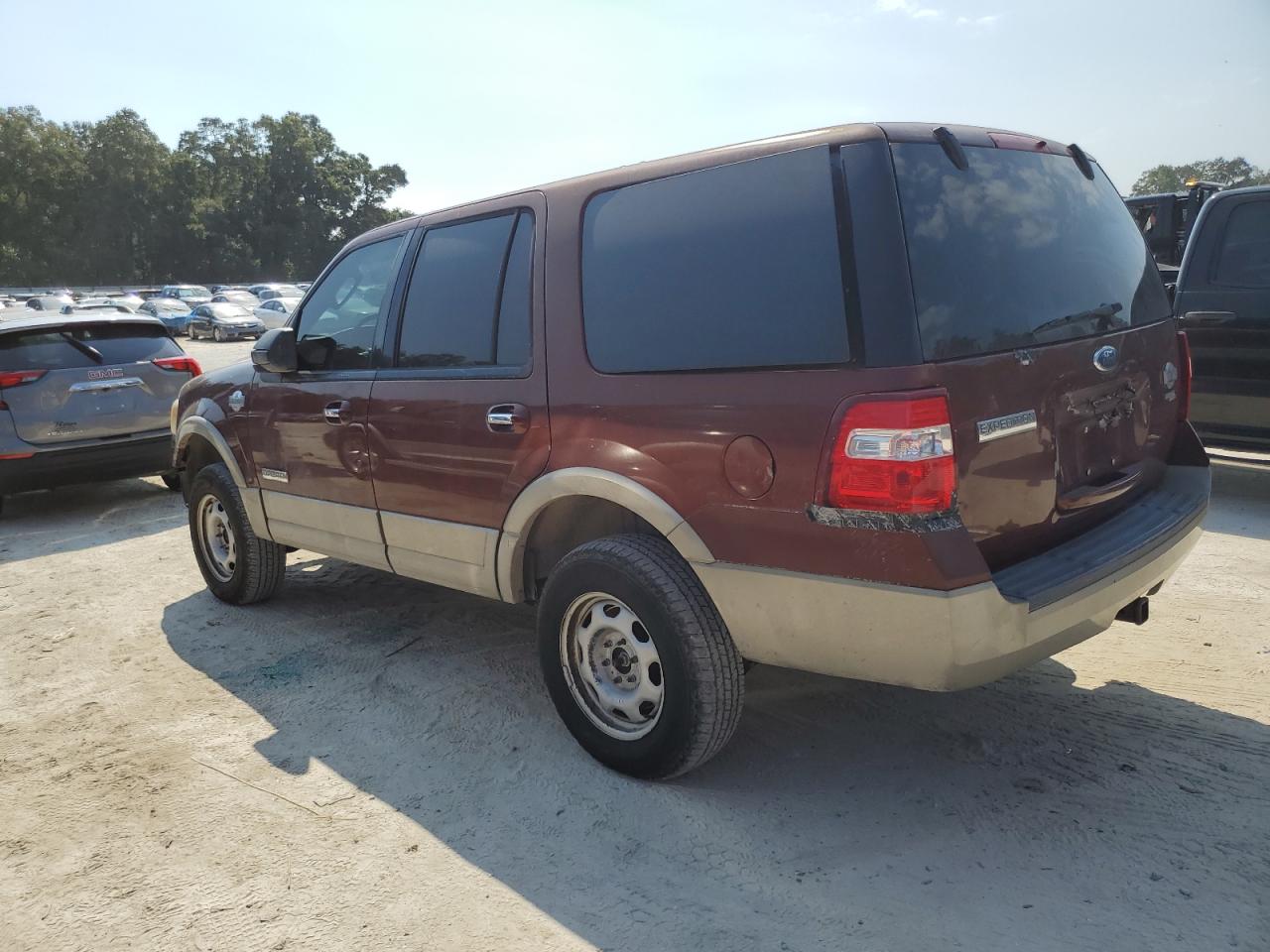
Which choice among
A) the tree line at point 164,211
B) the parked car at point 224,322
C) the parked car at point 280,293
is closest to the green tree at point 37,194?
the tree line at point 164,211

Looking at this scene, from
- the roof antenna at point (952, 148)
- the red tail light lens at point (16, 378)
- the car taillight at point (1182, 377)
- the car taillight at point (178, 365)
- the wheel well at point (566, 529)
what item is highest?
the roof antenna at point (952, 148)

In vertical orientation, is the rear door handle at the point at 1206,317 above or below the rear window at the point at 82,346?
below

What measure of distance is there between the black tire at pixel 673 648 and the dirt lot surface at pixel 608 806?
0.17 meters

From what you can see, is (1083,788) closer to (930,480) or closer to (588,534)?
(930,480)

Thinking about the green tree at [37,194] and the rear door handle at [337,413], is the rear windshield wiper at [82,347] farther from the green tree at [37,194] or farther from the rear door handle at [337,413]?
the green tree at [37,194]

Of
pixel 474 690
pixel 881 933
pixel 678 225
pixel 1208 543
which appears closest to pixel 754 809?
pixel 881 933

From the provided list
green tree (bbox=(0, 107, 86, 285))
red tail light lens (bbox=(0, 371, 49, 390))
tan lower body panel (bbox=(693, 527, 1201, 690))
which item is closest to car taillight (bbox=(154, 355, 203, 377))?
red tail light lens (bbox=(0, 371, 49, 390))

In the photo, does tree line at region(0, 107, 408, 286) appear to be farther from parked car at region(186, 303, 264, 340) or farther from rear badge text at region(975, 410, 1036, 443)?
rear badge text at region(975, 410, 1036, 443)

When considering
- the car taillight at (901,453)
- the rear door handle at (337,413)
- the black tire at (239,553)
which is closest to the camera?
the car taillight at (901,453)

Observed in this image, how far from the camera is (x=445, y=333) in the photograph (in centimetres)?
376

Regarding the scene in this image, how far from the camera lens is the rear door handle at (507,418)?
10.9 ft

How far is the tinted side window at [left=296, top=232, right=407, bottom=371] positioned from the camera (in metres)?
4.15

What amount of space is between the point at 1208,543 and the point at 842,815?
3.77 m

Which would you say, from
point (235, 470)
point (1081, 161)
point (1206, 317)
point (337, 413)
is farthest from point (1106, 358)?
point (1206, 317)
